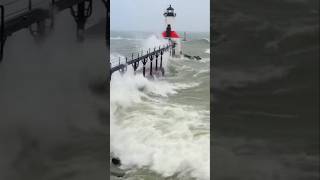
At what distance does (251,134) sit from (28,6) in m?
0.87

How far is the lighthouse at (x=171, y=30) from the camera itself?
17.2m

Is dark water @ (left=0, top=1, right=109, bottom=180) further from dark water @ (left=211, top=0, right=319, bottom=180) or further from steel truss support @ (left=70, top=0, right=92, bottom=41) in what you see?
dark water @ (left=211, top=0, right=319, bottom=180)

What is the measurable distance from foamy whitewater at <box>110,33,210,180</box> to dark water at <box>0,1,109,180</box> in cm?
374

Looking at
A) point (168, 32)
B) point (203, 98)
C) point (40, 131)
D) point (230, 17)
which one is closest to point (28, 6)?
point (40, 131)

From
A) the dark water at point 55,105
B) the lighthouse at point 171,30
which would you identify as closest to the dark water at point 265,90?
the dark water at point 55,105

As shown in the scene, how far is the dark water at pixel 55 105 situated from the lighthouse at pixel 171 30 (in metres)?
15.9

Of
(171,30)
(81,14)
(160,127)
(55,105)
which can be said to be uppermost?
(171,30)

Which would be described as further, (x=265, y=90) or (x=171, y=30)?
(x=171, y=30)

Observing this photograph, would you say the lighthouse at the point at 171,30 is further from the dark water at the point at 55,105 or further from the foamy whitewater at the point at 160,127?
the dark water at the point at 55,105

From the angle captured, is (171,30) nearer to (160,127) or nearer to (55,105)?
(160,127)

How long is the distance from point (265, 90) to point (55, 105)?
768 millimetres

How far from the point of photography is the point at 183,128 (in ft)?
25.2

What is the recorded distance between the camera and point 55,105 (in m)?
1.47

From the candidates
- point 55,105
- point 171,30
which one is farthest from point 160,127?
point 171,30
